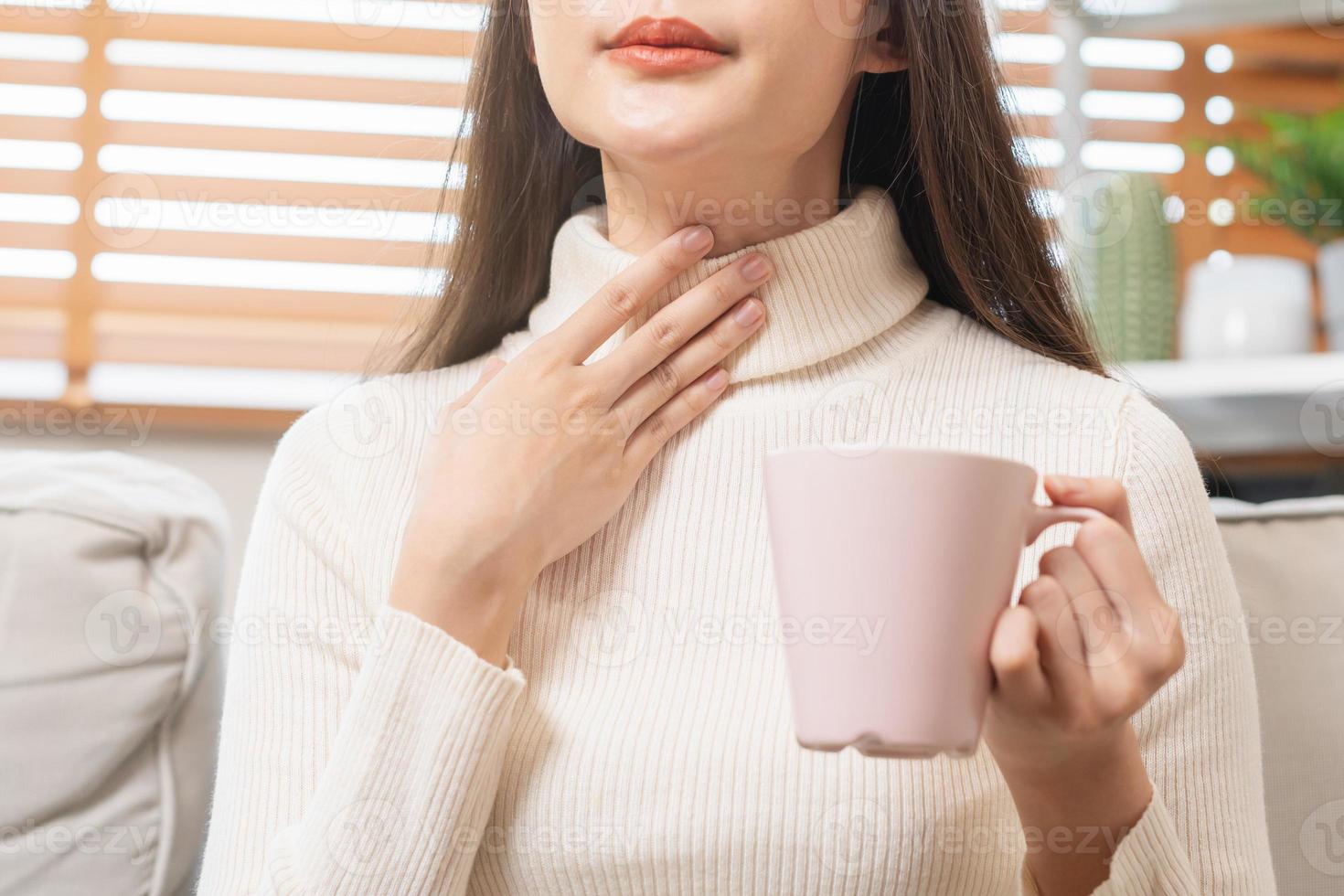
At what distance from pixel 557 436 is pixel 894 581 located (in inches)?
14.7

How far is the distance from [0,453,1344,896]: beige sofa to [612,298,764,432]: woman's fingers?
433 mm

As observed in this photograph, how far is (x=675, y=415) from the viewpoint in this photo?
0.87 m

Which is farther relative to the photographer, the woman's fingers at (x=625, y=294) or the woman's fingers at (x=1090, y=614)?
the woman's fingers at (x=625, y=294)

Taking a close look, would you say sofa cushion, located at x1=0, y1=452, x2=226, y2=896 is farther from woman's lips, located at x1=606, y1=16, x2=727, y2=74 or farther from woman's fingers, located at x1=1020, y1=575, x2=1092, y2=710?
woman's fingers, located at x1=1020, y1=575, x2=1092, y2=710

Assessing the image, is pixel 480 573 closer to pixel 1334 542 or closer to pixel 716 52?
pixel 716 52

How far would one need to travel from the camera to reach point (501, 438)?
82cm

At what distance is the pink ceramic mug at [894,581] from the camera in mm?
487

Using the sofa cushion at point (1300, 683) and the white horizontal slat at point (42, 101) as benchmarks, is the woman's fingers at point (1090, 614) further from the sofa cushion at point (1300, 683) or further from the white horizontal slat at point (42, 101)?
the white horizontal slat at point (42, 101)

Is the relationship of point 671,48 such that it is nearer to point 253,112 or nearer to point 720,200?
point 720,200

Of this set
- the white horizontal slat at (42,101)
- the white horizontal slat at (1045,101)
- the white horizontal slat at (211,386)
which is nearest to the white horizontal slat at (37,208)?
the white horizontal slat at (42,101)

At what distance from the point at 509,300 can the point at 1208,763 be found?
0.64 m

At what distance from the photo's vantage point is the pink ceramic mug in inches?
19.2

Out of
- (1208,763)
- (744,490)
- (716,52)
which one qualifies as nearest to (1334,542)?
(1208,763)

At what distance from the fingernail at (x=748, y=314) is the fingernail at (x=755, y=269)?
0.06 feet
